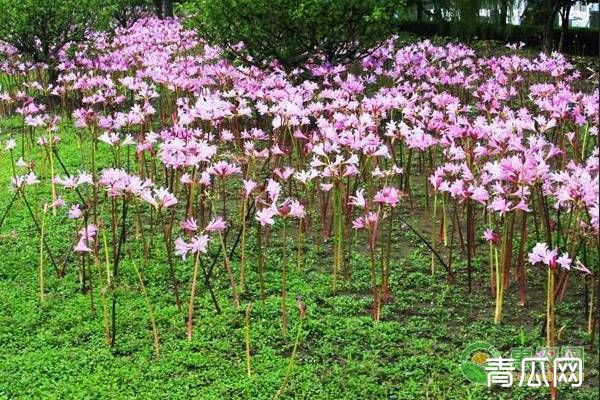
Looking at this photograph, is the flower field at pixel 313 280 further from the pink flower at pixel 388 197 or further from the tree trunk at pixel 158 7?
the tree trunk at pixel 158 7

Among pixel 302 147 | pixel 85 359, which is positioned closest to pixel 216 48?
pixel 302 147

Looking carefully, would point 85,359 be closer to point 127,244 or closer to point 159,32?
point 127,244

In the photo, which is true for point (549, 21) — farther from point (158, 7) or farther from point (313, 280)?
point (158, 7)

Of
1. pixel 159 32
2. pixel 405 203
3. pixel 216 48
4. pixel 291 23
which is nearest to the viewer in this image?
pixel 405 203

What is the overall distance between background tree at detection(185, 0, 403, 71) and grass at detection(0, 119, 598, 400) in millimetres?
5192

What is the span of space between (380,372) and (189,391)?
0.99 metres

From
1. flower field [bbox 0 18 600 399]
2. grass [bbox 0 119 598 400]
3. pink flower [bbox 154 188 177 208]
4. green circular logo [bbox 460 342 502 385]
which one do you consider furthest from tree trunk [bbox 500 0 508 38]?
pink flower [bbox 154 188 177 208]

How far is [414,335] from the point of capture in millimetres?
4414

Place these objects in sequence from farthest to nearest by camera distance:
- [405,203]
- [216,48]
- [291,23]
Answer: [216,48] < [291,23] < [405,203]

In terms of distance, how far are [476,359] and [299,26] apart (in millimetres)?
7018

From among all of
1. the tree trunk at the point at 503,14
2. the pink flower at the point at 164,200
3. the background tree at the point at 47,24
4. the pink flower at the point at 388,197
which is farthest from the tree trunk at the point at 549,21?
the pink flower at the point at 164,200

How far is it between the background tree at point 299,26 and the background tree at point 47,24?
9.83ft

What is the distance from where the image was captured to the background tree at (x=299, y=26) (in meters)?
10.1

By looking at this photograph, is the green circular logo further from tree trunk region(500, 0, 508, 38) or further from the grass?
tree trunk region(500, 0, 508, 38)
